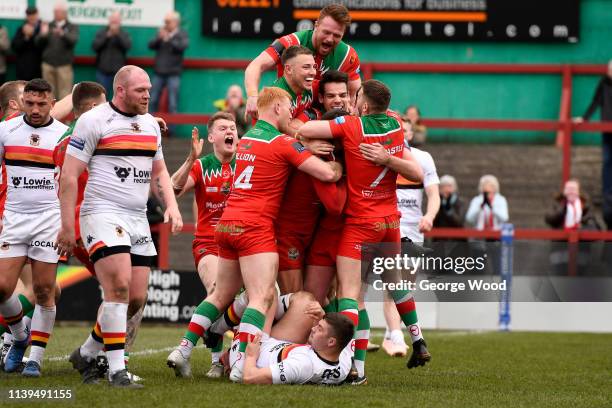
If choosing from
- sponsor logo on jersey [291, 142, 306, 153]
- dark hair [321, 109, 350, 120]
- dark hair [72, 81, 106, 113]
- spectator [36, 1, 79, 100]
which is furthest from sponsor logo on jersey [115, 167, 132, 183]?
spectator [36, 1, 79, 100]

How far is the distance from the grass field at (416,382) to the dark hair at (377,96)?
219cm

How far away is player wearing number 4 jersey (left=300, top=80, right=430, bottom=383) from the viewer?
9.48 meters

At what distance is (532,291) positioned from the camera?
15844 mm

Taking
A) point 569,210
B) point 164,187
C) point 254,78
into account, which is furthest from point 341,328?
point 569,210

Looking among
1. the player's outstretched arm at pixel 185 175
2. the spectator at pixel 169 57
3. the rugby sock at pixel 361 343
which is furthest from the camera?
the spectator at pixel 169 57

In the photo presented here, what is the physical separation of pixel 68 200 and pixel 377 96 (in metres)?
2.56

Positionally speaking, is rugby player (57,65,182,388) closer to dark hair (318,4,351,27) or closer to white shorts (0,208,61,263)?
white shorts (0,208,61,263)

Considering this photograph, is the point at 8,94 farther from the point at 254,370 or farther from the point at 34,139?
the point at 254,370

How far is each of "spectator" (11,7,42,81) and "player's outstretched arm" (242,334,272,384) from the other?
13.2 metres

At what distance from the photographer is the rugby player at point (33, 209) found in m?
10.0

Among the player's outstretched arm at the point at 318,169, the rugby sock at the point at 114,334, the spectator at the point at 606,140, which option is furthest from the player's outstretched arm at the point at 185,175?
the spectator at the point at 606,140

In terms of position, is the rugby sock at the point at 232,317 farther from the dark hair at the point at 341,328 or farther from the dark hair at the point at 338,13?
the dark hair at the point at 338,13

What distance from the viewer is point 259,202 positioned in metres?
9.29

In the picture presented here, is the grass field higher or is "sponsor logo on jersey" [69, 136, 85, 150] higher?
"sponsor logo on jersey" [69, 136, 85, 150]
